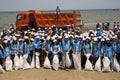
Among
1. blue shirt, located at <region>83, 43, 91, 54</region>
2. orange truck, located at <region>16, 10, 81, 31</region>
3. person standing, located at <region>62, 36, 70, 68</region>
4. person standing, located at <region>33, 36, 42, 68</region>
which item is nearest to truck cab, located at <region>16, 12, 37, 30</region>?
orange truck, located at <region>16, 10, 81, 31</region>

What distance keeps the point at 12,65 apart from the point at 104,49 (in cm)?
425

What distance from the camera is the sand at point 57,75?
11.3 meters

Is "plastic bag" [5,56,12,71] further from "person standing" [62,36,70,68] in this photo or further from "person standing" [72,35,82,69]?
Result: "person standing" [72,35,82,69]

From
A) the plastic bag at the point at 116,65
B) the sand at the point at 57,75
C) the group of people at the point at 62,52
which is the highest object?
the group of people at the point at 62,52

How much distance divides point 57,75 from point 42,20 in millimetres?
10366

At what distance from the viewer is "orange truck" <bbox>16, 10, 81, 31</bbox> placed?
21500 millimetres

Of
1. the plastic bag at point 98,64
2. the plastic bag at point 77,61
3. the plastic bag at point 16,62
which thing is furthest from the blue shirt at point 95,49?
the plastic bag at point 16,62

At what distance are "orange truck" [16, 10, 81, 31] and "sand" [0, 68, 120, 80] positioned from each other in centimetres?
964

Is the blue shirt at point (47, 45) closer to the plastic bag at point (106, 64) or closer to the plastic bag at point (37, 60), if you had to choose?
the plastic bag at point (37, 60)

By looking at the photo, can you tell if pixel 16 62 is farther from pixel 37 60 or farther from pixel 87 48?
pixel 87 48

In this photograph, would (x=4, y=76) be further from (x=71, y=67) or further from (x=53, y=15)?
(x=53, y=15)

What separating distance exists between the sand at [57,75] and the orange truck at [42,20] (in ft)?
31.6

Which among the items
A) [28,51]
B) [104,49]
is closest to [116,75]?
[104,49]

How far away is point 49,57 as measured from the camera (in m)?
12.7
